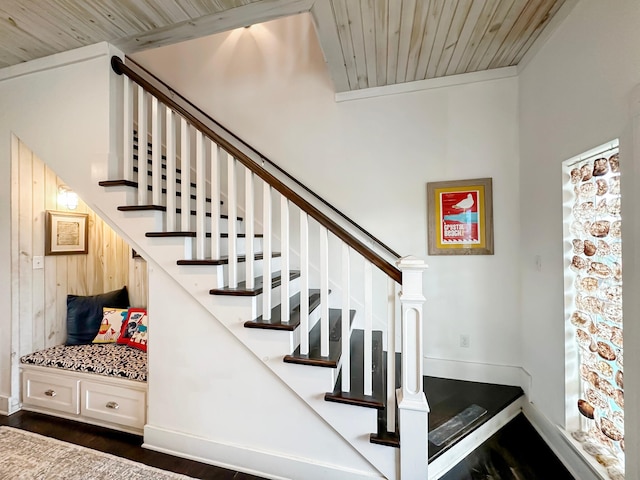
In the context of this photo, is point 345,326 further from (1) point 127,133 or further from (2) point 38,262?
(2) point 38,262

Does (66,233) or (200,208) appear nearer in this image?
(200,208)

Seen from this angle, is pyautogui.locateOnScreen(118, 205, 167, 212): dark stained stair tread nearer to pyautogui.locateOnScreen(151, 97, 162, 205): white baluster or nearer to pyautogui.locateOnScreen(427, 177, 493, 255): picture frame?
pyautogui.locateOnScreen(151, 97, 162, 205): white baluster

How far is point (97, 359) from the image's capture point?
216cm

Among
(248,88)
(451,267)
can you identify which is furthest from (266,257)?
(248,88)

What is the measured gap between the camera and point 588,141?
4.62 ft

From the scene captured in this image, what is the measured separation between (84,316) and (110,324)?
10.0 inches

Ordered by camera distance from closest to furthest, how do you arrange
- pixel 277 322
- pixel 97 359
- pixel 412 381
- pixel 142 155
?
pixel 412 381 → pixel 277 322 → pixel 142 155 → pixel 97 359

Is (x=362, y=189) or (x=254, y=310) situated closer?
(x=254, y=310)

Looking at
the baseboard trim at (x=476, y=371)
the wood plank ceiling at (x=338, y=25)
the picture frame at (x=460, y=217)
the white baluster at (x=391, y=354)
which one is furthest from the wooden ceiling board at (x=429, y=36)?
the baseboard trim at (x=476, y=371)

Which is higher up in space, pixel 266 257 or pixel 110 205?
pixel 110 205

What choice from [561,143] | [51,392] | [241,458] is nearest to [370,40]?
[561,143]

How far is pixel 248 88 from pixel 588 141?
2712 mm

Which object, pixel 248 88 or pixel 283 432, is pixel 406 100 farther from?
pixel 283 432

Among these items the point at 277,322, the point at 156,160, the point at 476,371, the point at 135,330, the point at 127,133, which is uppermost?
the point at 127,133
